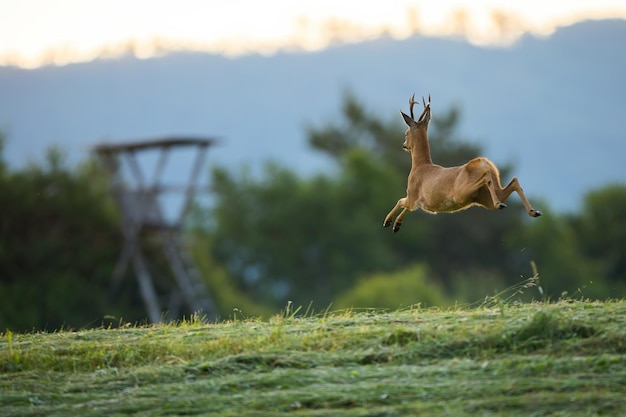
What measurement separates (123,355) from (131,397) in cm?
133

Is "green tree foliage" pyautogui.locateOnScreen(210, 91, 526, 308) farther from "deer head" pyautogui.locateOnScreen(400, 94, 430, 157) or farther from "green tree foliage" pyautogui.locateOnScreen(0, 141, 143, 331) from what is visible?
"deer head" pyautogui.locateOnScreen(400, 94, 430, 157)

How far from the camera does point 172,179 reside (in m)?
176

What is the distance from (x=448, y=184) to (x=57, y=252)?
4065 cm

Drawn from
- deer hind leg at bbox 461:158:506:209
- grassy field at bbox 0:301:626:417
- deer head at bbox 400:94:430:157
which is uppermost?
deer head at bbox 400:94:430:157

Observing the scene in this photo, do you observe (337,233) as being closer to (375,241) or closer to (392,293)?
(375,241)

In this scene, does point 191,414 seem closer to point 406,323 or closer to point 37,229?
point 406,323

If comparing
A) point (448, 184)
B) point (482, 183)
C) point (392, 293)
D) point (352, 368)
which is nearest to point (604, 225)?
point (392, 293)

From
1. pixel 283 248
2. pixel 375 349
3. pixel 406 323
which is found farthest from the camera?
pixel 283 248

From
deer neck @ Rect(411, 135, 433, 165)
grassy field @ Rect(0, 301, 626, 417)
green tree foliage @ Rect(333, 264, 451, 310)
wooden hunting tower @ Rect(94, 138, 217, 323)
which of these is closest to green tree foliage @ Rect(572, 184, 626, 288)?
green tree foliage @ Rect(333, 264, 451, 310)

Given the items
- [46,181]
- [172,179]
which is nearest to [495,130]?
[172,179]

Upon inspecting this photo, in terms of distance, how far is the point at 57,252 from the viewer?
166 feet

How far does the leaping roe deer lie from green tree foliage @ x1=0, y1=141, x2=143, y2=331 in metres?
37.1

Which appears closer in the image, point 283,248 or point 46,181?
point 46,181

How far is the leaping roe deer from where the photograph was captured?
11.3 meters
